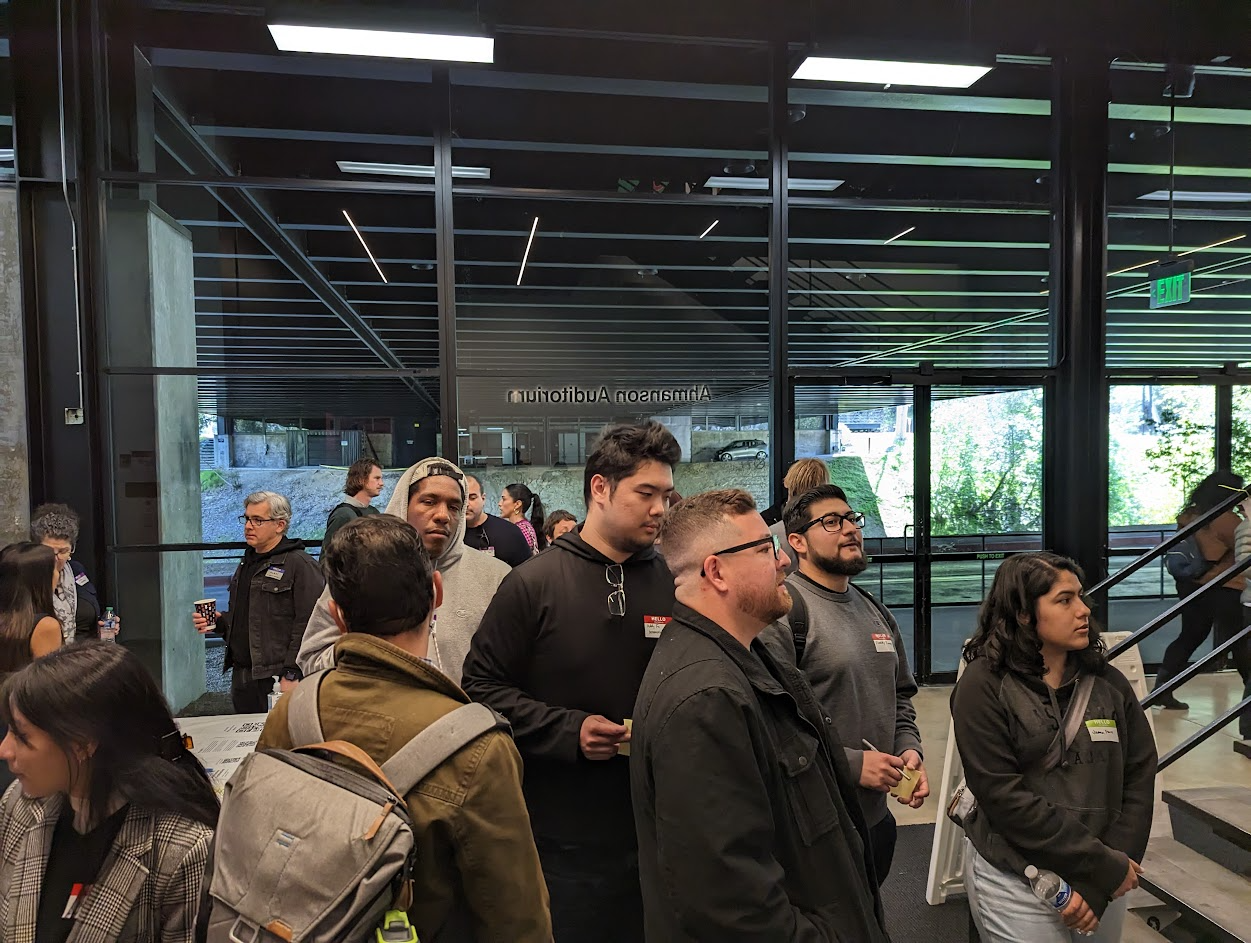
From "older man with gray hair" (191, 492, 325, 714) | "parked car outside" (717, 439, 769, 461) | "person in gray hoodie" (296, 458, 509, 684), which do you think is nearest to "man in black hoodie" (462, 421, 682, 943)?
"person in gray hoodie" (296, 458, 509, 684)

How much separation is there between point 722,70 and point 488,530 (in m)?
4.19

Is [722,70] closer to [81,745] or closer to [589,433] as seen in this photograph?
[589,433]

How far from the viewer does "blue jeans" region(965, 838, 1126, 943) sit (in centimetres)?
219

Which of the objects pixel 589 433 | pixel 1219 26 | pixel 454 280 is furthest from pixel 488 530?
pixel 1219 26

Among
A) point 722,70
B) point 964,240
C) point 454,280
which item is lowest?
point 454,280

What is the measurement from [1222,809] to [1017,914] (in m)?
1.88

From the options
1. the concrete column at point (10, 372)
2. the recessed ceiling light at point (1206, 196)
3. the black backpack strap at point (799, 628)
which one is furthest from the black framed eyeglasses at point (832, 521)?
the recessed ceiling light at point (1206, 196)

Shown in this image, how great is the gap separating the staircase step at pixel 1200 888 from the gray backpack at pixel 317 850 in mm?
3081

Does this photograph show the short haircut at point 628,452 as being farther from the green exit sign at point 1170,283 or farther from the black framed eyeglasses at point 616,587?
the green exit sign at point 1170,283

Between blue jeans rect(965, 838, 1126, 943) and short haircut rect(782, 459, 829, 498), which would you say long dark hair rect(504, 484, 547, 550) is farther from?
blue jeans rect(965, 838, 1126, 943)

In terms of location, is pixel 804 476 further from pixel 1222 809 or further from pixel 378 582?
pixel 378 582

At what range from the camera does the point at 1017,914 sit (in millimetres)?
2217

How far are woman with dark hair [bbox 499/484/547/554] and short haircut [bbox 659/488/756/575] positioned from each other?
13.1ft

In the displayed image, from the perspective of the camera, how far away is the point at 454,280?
6004 mm
